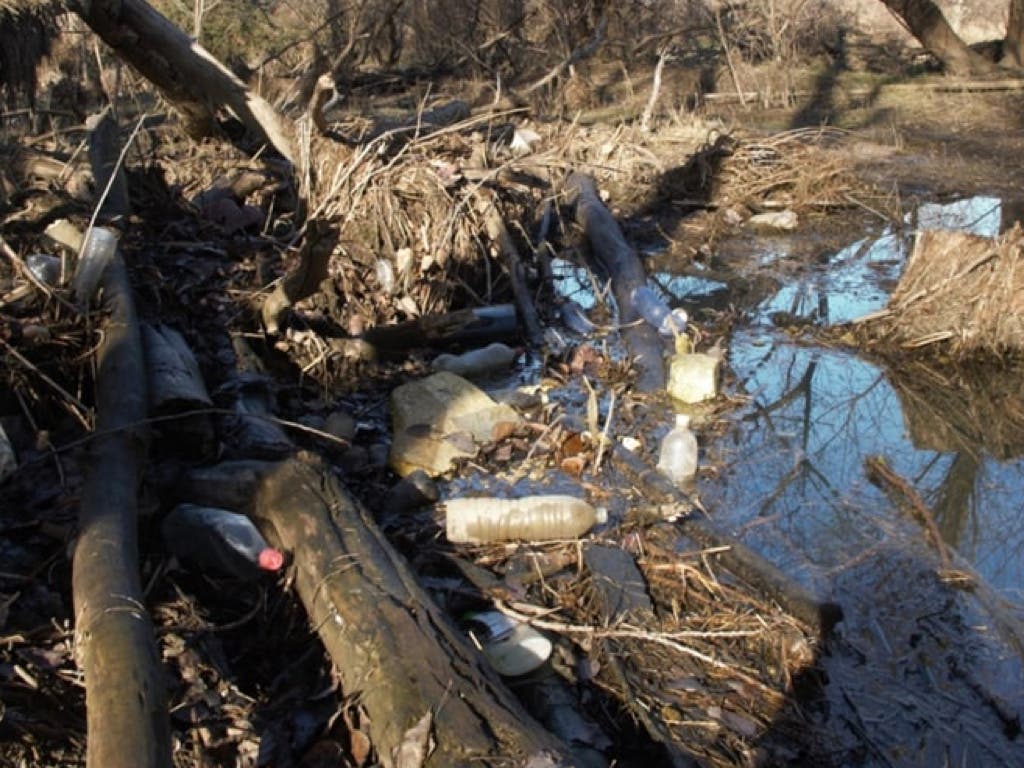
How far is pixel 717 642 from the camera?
328 centimetres

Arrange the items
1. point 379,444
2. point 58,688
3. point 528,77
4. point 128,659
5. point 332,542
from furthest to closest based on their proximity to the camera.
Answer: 1. point 528,77
2. point 379,444
3. point 332,542
4. point 58,688
5. point 128,659

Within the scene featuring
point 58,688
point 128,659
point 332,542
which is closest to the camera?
point 128,659

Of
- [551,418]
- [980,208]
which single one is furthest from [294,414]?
[980,208]

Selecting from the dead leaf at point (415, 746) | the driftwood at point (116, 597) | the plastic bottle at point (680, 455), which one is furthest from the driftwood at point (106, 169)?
the dead leaf at point (415, 746)

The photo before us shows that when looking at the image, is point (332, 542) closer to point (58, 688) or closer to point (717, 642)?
point (58, 688)

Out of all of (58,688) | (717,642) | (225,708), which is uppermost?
(58,688)

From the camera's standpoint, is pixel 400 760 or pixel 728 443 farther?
pixel 728 443

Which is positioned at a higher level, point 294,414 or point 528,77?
point 528,77

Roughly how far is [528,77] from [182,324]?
32.1 ft

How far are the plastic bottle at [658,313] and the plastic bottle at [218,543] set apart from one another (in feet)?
11.5

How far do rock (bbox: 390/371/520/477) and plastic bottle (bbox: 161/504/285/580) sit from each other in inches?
56.1

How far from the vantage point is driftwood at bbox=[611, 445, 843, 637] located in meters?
3.30

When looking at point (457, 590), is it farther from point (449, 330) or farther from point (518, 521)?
point (449, 330)

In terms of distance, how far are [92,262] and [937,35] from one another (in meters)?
14.6
